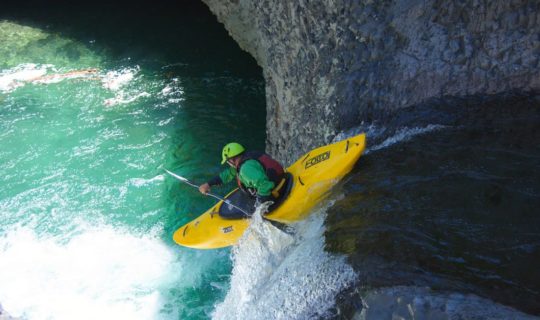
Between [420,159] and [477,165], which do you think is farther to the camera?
[420,159]

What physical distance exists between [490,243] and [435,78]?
6.55ft

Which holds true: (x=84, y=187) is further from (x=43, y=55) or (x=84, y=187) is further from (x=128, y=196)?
(x=43, y=55)

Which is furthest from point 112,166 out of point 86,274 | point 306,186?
point 306,186

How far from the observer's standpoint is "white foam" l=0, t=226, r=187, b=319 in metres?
5.11

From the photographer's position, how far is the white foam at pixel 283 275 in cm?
287

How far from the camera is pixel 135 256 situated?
18.6ft

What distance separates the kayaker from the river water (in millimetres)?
346

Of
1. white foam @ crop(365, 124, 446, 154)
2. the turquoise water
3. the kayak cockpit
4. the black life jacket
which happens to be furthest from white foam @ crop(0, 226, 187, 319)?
white foam @ crop(365, 124, 446, 154)

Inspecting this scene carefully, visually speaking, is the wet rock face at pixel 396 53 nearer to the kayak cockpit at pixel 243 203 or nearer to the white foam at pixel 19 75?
the kayak cockpit at pixel 243 203

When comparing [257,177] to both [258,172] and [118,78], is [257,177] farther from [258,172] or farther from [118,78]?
[118,78]

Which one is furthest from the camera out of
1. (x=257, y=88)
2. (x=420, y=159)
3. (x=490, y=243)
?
(x=257, y=88)

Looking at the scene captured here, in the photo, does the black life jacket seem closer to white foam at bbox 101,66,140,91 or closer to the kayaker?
the kayaker

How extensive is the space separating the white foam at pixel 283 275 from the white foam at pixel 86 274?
97cm

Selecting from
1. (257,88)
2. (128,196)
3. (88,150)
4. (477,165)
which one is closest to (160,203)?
(128,196)
